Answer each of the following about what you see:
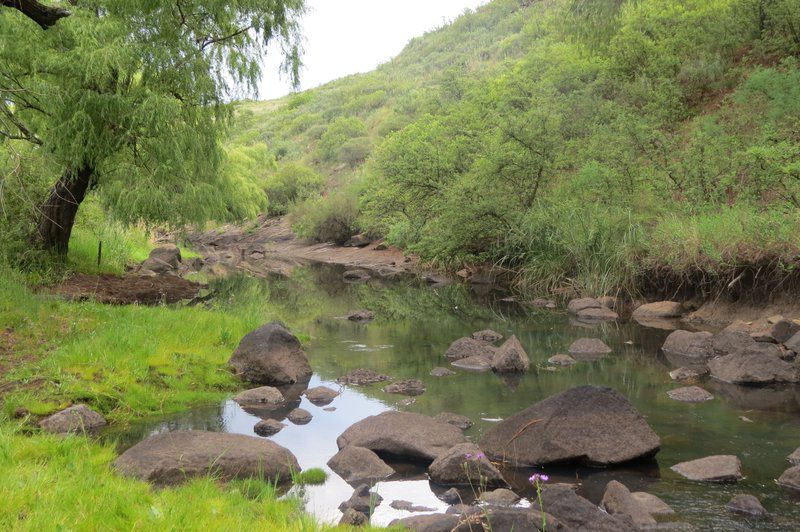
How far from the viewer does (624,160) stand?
21469mm

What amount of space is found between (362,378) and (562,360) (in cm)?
382

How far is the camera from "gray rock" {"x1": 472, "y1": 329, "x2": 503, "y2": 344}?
1478cm

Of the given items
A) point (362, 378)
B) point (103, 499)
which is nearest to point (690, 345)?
point (362, 378)

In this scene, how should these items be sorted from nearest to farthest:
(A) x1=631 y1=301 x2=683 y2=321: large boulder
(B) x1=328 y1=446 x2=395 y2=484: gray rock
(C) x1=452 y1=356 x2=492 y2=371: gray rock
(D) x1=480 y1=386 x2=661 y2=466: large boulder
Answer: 1. (B) x1=328 y1=446 x2=395 y2=484: gray rock
2. (D) x1=480 y1=386 x2=661 y2=466: large boulder
3. (C) x1=452 y1=356 x2=492 y2=371: gray rock
4. (A) x1=631 y1=301 x2=683 y2=321: large boulder

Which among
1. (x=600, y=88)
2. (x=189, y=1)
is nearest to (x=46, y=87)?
(x=189, y=1)

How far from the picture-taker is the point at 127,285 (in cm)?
1762

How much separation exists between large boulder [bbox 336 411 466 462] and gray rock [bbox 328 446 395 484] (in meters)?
0.30

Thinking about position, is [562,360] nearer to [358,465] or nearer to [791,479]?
[791,479]

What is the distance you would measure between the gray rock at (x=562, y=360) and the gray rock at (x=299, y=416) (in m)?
5.11

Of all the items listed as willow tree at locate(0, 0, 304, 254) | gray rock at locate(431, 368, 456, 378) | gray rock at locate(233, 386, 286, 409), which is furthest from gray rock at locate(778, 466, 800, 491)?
willow tree at locate(0, 0, 304, 254)

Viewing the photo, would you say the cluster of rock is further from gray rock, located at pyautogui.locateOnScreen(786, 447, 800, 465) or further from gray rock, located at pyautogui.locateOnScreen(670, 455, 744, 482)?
gray rock, located at pyautogui.locateOnScreen(786, 447, 800, 465)

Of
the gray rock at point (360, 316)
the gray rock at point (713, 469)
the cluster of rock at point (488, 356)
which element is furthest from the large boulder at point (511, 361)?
the gray rock at point (360, 316)

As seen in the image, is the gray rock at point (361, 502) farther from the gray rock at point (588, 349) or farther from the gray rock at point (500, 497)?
the gray rock at point (588, 349)

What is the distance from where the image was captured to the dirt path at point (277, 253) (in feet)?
109
